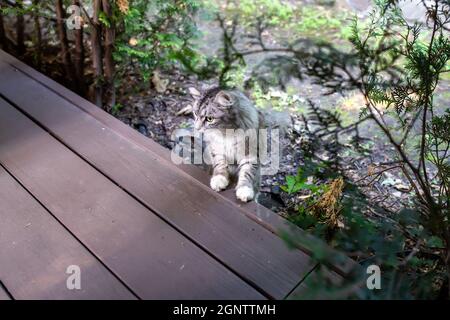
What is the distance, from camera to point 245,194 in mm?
1987

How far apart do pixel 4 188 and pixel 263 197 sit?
1.57 m

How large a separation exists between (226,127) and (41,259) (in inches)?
45.5

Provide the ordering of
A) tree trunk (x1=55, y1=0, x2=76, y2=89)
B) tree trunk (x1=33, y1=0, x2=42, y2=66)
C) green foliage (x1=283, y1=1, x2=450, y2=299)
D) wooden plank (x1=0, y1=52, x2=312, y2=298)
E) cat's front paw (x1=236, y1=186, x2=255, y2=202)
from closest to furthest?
green foliage (x1=283, y1=1, x2=450, y2=299) < wooden plank (x1=0, y1=52, x2=312, y2=298) < cat's front paw (x1=236, y1=186, x2=255, y2=202) < tree trunk (x1=55, y1=0, x2=76, y2=89) < tree trunk (x1=33, y1=0, x2=42, y2=66)

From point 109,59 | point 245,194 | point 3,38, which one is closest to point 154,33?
point 109,59

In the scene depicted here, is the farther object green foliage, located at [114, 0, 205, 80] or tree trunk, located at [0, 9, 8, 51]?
tree trunk, located at [0, 9, 8, 51]

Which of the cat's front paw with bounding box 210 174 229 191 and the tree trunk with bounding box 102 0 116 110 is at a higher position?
the tree trunk with bounding box 102 0 116 110

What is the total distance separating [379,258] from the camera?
125 cm

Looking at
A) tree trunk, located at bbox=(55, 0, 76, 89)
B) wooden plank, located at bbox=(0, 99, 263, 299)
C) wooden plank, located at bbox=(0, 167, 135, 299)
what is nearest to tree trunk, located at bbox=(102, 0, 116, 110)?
tree trunk, located at bbox=(55, 0, 76, 89)

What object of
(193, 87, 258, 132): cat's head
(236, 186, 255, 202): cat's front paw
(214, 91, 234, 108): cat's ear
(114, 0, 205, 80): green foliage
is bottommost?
(236, 186, 255, 202): cat's front paw

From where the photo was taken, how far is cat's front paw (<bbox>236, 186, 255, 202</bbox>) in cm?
199

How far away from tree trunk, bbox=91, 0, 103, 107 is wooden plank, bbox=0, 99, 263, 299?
82 centimetres

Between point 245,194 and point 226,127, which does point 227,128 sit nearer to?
point 226,127

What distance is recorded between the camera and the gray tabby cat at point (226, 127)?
87.7 inches

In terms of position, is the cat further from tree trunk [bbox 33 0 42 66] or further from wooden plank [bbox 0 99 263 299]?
tree trunk [bbox 33 0 42 66]
